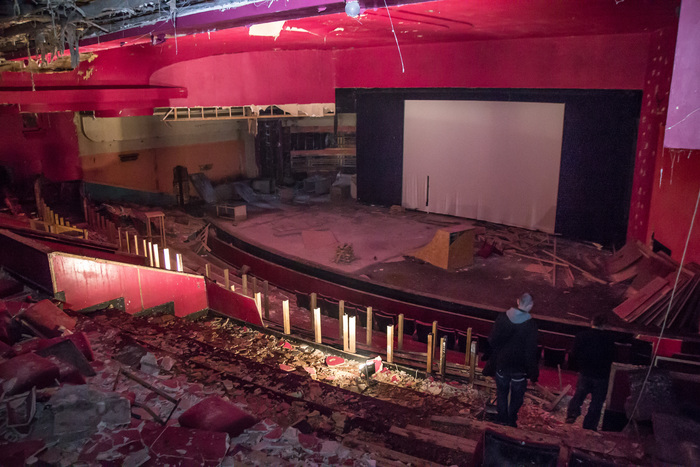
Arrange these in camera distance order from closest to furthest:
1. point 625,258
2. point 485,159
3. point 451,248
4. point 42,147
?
1. point 625,258
2. point 451,248
3. point 485,159
4. point 42,147

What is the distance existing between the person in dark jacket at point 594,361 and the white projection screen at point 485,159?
655 cm

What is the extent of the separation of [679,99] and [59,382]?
345cm

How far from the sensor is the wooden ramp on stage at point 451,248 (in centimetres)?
816

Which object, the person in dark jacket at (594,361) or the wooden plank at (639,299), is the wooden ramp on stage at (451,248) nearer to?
the wooden plank at (639,299)

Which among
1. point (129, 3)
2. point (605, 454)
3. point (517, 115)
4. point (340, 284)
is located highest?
point (129, 3)

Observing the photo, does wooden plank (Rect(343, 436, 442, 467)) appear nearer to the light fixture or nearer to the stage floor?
the light fixture

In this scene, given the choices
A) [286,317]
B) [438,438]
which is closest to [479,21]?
[286,317]

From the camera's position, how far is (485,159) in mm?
11477

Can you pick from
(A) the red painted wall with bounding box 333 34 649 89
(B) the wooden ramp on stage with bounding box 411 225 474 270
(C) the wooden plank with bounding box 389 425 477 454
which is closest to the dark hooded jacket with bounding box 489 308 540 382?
(C) the wooden plank with bounding box 389 425 477 454

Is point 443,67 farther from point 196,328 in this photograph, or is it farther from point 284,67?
point 196,328

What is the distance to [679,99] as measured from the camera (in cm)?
206

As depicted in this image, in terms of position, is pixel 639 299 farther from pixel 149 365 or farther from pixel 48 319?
pixel 48 319

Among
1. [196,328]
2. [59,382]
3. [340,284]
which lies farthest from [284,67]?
[59,382]

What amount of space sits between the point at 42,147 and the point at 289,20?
1085 cm
